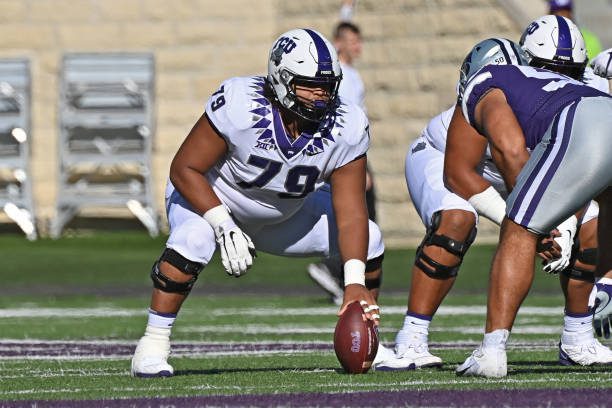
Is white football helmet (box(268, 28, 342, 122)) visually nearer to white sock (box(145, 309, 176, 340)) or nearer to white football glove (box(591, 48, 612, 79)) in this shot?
Result: white sock (box(145, 309, 176, 340))

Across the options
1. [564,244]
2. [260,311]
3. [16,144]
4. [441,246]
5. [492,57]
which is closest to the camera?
[564,244]

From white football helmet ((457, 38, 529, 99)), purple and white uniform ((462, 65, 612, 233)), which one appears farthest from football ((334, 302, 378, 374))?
white football helmet ((457, 38, 529, 99))

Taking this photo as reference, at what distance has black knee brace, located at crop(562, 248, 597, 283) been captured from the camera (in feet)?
23.3

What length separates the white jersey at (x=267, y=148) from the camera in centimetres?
673

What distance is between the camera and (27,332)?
9203 millimetres

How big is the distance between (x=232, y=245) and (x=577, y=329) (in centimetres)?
161

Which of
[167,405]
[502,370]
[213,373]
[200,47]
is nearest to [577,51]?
[502,370]

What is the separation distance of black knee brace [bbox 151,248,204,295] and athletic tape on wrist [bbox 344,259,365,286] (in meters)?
0.59

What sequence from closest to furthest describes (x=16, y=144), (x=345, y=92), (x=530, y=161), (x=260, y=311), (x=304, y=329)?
1. (x=530, y=161)
2. (x=304, y=329)
3. (x=260, y=311)
4. (x=345, y=92)
5. (x=16, y=144)

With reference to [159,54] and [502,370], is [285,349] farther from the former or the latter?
[159,54]

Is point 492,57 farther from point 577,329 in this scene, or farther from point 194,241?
point 194,241

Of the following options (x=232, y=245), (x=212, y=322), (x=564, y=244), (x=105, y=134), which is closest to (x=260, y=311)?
(x=212, y=322)

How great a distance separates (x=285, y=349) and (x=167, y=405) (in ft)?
8.38

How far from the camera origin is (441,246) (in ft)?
23.2
